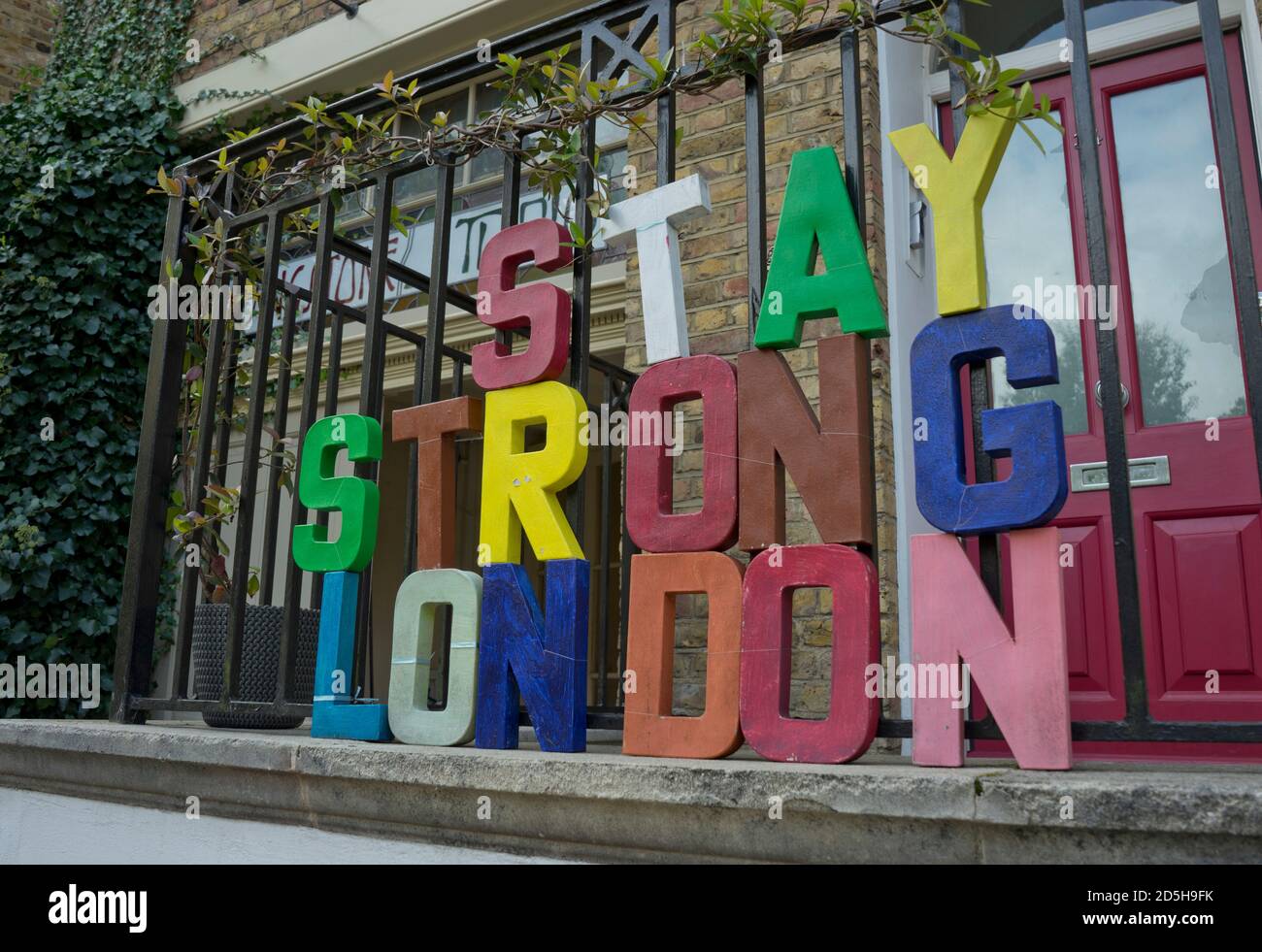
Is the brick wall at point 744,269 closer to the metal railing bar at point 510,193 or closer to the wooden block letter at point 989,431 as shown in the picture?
the metal railing bar at point 510,193

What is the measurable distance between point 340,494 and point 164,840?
0.80 metres

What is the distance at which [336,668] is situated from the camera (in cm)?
206

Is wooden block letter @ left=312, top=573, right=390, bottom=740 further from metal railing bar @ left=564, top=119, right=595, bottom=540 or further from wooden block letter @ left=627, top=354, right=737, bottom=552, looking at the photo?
wooden block letter @ left=627, top=354, right=737, bottom=552

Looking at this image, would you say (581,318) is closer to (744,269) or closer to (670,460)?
(670,460)

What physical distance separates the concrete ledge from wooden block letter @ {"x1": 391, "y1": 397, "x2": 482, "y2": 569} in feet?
1.34

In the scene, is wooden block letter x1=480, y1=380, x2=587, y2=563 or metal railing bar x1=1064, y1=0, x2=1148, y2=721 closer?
metal railing bar x1=1064, y1=0, x2=1148, y2=721

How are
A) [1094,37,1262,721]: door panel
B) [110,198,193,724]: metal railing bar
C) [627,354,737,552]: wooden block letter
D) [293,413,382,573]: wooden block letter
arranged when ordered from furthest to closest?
[1094,37,1262,721]: door panel, [110,198,193,724]: metal railing bar, [293,413,382,573]: wooden block letter, [627,354,737,552]: wooden block letter

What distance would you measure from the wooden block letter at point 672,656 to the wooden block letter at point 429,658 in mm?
339

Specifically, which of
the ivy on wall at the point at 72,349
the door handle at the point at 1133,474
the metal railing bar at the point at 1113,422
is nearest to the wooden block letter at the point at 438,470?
the metal railing bar at the point at 1113,422

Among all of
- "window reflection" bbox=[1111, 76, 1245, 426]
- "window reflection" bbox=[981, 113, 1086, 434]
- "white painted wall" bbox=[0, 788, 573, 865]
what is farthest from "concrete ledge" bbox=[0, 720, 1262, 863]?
"window reflection" bbox=[981, 113, 1086, 434]

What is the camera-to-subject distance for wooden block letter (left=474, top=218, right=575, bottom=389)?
1.99 m

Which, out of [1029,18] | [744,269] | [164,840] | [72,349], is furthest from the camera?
[72,349]

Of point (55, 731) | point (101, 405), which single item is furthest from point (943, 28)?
point (101, 405)

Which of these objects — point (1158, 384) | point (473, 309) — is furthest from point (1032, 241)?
point (473, 309)
